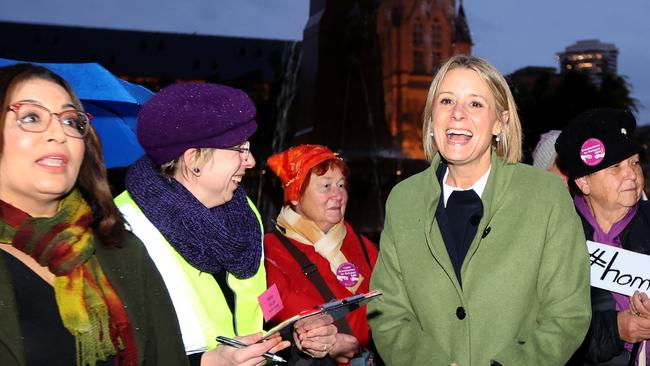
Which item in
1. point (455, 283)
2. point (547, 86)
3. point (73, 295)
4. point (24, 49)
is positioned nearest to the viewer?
point (73, 295)

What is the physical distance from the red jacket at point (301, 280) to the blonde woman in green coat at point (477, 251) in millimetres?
1002

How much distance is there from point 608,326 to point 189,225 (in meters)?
1.99

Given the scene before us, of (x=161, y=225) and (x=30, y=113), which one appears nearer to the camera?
(x=30, y=113)

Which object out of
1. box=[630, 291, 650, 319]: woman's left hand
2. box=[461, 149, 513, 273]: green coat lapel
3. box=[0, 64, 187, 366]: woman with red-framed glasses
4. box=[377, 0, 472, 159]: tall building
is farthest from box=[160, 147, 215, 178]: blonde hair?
box=[377, 0, 472, 159]: tall building

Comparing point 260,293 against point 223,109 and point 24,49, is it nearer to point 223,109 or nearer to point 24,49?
point 223,109

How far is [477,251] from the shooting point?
2.95 m

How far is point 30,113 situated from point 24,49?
9437 cm

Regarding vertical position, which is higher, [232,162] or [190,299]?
[232,162]

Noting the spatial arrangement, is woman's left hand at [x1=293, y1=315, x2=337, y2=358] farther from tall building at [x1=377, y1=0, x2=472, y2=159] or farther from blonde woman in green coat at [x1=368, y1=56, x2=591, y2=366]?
tall building at [x1=377, y1=0, x2=472, y2=159]

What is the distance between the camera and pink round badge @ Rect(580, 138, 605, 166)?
3.78 m

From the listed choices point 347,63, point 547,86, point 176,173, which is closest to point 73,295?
point 176,173

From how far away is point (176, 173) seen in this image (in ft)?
10.7

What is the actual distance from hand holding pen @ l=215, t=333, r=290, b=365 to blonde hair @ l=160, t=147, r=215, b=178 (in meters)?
0.80

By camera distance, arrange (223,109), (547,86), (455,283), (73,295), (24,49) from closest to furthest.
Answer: (73,295) → (455,283) → (223,109) → (547,86) → (24,49)
